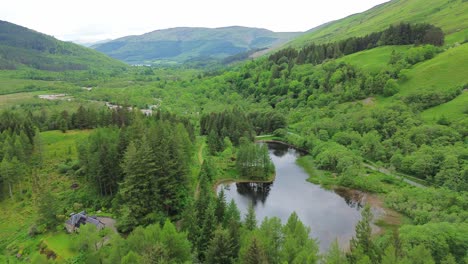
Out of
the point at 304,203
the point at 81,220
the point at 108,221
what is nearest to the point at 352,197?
the point at 304,203

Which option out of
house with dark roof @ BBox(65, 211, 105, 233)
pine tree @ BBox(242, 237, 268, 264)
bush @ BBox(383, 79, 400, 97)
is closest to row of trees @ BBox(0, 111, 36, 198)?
house with dark roof @ BBox(65, 211, 105, 233)

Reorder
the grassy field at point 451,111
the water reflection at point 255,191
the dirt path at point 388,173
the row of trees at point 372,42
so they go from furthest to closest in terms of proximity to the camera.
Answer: the row of trees at point 372,42 → the grassy field at point 451,111 → the dirt path at point 388,173 → the water reflection at point 255,191

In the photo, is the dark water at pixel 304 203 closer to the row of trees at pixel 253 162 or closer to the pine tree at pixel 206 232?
the row of trees at pixel 253 162

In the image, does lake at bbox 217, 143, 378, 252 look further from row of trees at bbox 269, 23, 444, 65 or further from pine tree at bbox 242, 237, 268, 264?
row of trees at bbox 269, 23, 444, 65

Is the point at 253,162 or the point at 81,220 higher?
the point at 81,220

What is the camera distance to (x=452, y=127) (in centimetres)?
7950

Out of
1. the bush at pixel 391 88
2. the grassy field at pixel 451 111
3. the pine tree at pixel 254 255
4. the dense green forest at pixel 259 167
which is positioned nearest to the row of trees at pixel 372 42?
the dense green forest at pixel 259 167

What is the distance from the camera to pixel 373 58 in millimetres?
143000

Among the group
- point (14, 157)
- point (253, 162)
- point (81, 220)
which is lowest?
point (253, 162)

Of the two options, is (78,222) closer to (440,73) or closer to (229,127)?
(229,127)

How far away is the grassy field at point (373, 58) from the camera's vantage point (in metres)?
132

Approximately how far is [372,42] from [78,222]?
16225cm

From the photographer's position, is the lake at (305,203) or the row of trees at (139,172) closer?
the row of trees at (139,172)

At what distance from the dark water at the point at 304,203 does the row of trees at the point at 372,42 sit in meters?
100
